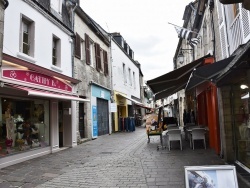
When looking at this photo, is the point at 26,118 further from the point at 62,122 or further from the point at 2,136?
the point at 62,122

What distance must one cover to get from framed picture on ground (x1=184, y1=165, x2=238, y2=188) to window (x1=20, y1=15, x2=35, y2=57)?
8.08 m

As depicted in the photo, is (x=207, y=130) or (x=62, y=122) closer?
(x=207, y=130)

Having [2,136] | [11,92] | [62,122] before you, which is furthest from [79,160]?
[62,122]

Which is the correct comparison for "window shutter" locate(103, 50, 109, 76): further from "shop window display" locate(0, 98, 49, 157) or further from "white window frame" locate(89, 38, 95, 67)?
"shop window display" locate(0, 98, 49, 157)

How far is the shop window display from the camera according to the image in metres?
8.59

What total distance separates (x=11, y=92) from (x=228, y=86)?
6761mm

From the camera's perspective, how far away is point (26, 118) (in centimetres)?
988

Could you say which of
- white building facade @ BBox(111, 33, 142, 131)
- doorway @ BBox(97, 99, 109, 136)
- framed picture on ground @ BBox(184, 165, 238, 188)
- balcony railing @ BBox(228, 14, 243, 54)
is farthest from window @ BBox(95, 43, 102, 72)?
framed picture on ground @ BBox(184, 165, 238, 188)

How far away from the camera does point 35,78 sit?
30.8ft

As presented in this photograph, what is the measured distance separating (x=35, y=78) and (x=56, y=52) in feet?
10.6

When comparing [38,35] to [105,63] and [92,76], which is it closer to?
[92,76]

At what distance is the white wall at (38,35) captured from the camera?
8602 millimetres

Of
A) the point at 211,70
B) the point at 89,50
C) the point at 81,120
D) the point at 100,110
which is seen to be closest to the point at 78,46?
the point at 89,50

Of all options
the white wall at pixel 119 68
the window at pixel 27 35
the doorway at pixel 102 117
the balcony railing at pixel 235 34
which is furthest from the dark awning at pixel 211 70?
the white wall at pixel 119 68
